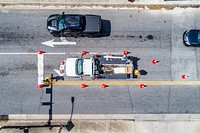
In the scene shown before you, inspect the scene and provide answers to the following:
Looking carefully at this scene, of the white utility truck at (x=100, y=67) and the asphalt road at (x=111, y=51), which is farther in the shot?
the asphalt road at (x=111, y=51)

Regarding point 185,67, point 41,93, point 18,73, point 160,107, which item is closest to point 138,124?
point 160,107

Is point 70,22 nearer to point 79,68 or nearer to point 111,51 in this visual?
point 79,68

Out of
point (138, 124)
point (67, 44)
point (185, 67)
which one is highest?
point (67, 44)

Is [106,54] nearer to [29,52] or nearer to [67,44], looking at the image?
[67,44]

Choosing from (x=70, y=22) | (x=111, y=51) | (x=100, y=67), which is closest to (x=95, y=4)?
(x=70, y=22)

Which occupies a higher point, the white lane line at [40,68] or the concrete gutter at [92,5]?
the concrete gutter at [92,5]

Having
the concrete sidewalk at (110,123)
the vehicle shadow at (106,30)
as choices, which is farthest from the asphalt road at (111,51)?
the concrete sidewalk at (110,123)

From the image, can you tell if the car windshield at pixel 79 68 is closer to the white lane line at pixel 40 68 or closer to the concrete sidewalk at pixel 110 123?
the white lane line at pixel 40 68

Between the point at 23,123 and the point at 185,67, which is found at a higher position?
the point at 185,67
